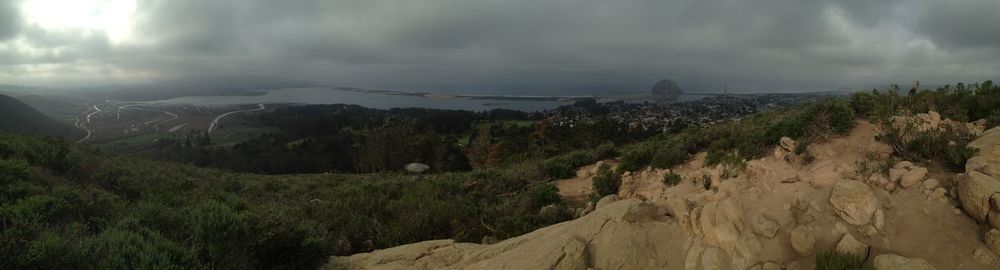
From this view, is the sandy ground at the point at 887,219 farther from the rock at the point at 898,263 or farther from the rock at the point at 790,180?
the rock at the point at 898,263

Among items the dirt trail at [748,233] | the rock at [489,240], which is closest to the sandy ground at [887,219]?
the dirt trail at [748,233]

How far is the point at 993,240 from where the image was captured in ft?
10.8

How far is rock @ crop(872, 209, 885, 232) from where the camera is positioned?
3.79 meters

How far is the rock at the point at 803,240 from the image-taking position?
3.82 meters

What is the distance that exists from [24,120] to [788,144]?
92268 mm

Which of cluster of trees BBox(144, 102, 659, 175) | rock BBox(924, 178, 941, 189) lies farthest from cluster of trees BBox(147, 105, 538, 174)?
rock BBox(924, 178, 941, 189)

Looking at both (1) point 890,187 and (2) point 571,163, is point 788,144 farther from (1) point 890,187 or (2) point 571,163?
(2) point 571,163

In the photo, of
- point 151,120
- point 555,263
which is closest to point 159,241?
point 555,263

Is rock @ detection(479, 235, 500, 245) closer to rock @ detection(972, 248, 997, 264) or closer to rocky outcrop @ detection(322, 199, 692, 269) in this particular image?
rocky outcrop @ detection(322, 199, 692, 269)

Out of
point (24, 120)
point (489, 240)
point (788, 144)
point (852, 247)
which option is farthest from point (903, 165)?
point (24, 120)

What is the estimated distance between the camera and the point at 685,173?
9.66 m

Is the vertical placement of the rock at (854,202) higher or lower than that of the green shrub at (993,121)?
lower

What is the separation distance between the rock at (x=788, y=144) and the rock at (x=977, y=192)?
3632mm

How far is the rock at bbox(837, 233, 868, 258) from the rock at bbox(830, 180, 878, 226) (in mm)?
330
